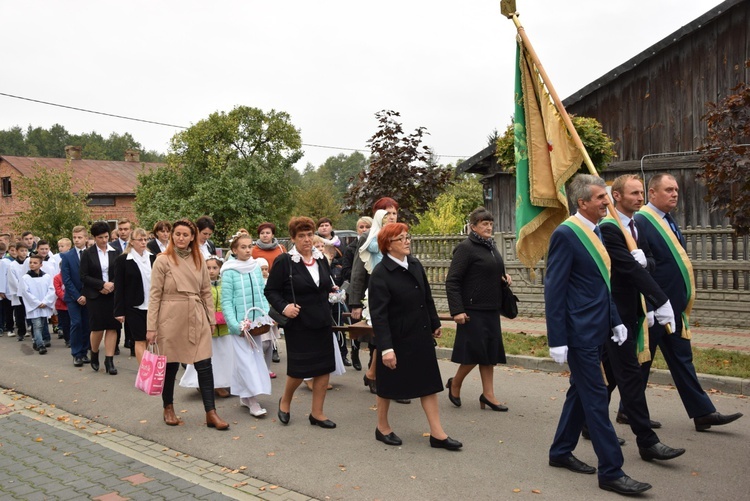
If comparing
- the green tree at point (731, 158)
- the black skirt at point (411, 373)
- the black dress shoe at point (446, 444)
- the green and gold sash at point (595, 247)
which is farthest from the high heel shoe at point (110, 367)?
the green tree at point (731, 158)

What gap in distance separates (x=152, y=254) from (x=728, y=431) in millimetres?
7138

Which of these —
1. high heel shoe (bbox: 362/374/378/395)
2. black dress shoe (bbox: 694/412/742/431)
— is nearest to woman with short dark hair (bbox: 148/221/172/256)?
high heel shoe (bbox: 362/374/378/395)

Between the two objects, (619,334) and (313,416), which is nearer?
(619,334)

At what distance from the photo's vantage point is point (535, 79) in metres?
6.96

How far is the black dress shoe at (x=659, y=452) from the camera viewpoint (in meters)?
5.48

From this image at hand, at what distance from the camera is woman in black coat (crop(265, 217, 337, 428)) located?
6926 mm

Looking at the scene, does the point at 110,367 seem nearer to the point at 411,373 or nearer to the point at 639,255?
the point at 411,373

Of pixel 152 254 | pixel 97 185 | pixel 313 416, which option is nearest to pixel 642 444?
pixel 313 416

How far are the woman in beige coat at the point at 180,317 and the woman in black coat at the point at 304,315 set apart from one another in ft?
2.58

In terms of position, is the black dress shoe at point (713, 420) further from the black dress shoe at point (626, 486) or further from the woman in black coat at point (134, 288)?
the woman in black coat at point (134, 288)

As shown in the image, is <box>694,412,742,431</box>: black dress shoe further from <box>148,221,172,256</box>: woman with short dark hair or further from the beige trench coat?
<box>148,221,172,256</box>: woman with short dark hair

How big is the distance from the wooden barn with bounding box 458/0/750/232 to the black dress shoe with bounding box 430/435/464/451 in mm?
10297

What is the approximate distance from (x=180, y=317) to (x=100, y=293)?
353cm

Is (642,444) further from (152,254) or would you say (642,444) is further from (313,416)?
(152,254)
